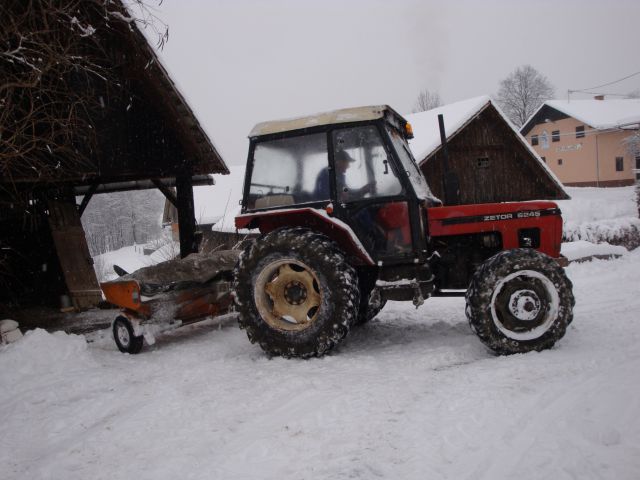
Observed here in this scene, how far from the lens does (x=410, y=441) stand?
2.61m

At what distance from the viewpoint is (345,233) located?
4324 millimetres

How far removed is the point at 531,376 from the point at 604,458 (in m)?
1.08

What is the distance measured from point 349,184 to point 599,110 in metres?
41.4

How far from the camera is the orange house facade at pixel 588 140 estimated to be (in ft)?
115

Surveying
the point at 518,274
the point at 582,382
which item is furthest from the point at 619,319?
the point at 582,382

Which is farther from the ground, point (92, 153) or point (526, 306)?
point (92, 153)

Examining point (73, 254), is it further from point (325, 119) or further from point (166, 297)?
point (325, 119)

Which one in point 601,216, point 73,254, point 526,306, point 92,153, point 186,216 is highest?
point 92,153

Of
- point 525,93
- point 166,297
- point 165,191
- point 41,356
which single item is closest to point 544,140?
point 525,93

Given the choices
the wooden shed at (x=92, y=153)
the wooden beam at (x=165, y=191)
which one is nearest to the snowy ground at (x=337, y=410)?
the wooden shed at (x=92, y=153)

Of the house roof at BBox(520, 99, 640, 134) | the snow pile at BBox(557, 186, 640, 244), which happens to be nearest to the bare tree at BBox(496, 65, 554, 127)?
the house roof at BBox(520, 99, 640, 134)

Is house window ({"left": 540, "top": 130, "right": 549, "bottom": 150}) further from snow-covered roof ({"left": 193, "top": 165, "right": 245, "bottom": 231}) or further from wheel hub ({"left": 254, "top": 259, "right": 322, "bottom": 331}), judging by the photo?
wheel hub ({"left": 254, "top": 259, "right": 322, "bottom": 331})

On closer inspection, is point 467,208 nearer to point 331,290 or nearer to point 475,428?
point 331,290

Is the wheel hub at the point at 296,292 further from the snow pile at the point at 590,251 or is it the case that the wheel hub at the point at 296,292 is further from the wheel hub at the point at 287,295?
the snow pile at the point at 590,251
